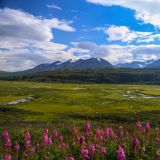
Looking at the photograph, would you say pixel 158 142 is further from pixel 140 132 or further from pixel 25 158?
pixel 25 158

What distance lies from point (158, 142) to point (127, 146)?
1.00 meters

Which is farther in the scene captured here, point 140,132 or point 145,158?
point 140,132

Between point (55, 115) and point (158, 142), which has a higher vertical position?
point (158, 142)

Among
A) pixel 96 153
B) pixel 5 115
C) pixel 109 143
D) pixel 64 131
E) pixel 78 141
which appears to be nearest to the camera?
pixel 96 153

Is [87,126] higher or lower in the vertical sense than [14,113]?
higher

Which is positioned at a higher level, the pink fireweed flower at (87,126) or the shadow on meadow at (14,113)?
the pink fireweed flower at (87,126)

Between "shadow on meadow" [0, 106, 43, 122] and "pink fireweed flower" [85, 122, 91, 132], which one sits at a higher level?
"pink fireweed flower" [85, 122, 91, 132]

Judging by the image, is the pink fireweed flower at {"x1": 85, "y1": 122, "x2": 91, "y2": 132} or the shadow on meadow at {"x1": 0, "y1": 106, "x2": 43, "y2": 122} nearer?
the pink fireweed flower at {"x1": 85, "y1": 122, "x2": 91, "y2": 132}

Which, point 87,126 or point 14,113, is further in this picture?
point 14,113

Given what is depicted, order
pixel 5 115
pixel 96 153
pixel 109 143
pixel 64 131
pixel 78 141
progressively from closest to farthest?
pixel 96 153 < pixel 78 141 < pixel 109 143 < pixel 64 131 < pixel 5 115

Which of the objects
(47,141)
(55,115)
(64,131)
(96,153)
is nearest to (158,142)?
(96,153)

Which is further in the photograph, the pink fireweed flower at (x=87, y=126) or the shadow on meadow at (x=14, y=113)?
the shadow on meadow at (x=14, y=113)

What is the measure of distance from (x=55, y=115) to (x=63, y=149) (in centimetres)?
4800

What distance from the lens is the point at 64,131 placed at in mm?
22109
